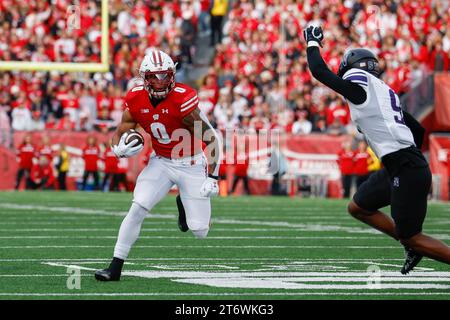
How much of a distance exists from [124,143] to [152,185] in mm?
357

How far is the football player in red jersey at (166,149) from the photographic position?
8062 millimetres

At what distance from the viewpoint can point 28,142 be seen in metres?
22.4

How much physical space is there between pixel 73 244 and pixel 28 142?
11.9 metres

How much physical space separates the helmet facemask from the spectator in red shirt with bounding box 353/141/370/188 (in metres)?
13.1

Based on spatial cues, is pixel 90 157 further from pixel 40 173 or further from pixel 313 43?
pixel 313 43

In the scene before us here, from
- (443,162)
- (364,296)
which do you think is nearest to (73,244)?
(364,296)

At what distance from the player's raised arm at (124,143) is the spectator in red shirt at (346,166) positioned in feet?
42.9

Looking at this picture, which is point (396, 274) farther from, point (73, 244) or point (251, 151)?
point (251, 151)

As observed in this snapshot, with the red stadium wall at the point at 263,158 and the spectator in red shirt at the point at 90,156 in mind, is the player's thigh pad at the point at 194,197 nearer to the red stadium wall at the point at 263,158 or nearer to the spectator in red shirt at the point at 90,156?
the red stadium wall at the point at 263,158

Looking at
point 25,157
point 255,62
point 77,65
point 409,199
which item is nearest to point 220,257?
point 409,199

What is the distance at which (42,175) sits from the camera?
2273 cm

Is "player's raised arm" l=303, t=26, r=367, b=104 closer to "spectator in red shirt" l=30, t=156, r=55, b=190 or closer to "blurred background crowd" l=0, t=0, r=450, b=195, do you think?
"blurred background crowd" l=0, t=0, r=450, b=195

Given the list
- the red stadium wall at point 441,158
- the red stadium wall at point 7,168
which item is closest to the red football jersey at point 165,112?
the red stadium wall at point 441,158
